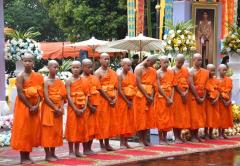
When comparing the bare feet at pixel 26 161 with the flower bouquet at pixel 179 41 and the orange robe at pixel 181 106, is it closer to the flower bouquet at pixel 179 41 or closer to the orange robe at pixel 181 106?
the orange robe at pixel 181 106

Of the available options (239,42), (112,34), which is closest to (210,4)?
(239,42)

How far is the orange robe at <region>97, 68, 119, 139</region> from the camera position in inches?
463

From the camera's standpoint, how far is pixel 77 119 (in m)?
11.2

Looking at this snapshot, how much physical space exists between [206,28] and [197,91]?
5.47m

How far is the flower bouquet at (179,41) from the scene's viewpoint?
14.8m

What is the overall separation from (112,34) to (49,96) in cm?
2356

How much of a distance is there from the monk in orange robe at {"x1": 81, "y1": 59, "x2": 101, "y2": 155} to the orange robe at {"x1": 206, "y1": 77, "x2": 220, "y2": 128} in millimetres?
3063

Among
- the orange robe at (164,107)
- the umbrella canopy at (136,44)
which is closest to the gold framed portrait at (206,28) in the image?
the umbrella canopy at (136,44)

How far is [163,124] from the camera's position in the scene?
12703 millimetres

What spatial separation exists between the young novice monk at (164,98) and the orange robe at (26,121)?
3.13 m

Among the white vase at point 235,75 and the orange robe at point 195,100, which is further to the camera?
the white vase at point 235,75

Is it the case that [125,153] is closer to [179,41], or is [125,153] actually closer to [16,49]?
[179,41]

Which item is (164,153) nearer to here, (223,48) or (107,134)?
(107,134)

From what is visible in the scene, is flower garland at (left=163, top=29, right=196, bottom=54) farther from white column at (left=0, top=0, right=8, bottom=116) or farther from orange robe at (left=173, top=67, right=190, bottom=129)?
Answer: white column at (left=0, top=0, right=8, bottom=116)
